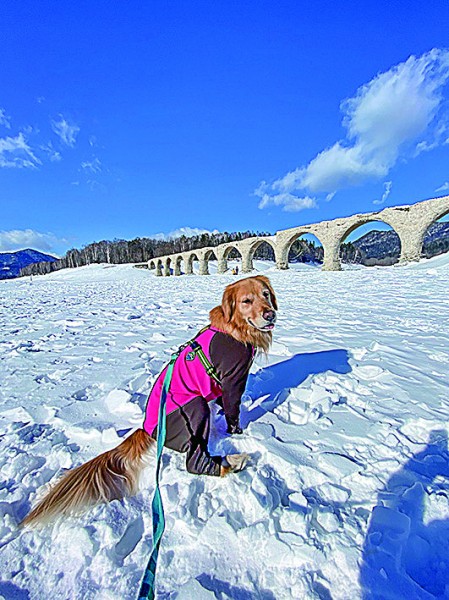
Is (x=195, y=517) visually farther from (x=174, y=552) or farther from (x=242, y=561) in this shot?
(x=242, y=561)

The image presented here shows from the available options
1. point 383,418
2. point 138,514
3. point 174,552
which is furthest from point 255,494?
point 383,418

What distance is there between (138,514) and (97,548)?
0.21m

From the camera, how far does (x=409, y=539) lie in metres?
1.14

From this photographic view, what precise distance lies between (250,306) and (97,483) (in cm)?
137

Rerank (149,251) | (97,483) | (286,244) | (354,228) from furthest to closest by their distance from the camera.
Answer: (149,251), (286,244), (354,228), (97,483)

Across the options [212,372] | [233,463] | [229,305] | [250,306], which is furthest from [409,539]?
[229,305]

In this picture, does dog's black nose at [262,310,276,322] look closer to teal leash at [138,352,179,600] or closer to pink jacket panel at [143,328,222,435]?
pink jacket panel at [143,328,222,435]

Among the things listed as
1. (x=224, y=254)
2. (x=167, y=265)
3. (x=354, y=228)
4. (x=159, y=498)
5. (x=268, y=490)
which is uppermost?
(x=354, y=228)

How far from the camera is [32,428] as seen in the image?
2041 mm

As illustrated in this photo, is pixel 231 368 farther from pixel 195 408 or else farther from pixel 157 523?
pixel 157 523

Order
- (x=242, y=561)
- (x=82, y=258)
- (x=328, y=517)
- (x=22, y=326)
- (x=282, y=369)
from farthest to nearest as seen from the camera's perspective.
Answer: (x=82, y=258)
(x=22, y=326)
(x=282, y=369)
(x=328, y=517)
(x=242, y=561)

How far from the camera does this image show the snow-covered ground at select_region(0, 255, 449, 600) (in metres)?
1.04

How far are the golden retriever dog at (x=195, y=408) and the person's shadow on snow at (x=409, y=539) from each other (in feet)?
2.32

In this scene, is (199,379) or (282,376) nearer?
(199,379)
